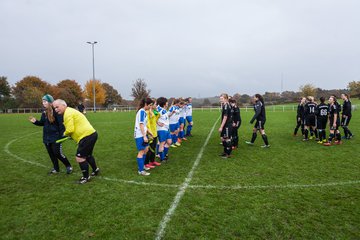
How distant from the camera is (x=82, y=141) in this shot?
577cm

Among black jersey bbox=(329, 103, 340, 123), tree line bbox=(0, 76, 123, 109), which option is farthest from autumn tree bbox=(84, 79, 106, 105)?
black jersey bbox=(329, 103, 340, 123)

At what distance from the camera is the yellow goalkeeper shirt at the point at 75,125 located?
5578mm

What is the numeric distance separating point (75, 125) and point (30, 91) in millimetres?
62410

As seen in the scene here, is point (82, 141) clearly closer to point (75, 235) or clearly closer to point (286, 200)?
point (75, 235)

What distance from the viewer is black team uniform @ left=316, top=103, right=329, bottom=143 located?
10578mm

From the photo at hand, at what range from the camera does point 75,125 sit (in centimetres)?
575

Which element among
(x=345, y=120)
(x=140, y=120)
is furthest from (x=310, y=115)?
(x=140, y=120)

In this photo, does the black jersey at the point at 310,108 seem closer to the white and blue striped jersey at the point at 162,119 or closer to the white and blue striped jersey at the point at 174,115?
the white and blue striped jersey at the point at 174,115

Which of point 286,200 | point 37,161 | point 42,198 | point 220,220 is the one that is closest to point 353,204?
point 286,200

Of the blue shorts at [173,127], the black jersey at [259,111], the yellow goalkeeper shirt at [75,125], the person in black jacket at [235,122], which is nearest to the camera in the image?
the yellow goalkeeper shirt at [75,125]

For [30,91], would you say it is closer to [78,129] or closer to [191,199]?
[78,129]

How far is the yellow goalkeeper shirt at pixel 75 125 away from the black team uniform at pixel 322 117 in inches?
364

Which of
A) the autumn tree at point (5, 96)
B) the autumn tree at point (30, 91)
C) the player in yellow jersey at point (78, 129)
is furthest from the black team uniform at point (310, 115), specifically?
the autumn tree at point (5, 96)

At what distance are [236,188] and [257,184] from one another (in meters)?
0.59
